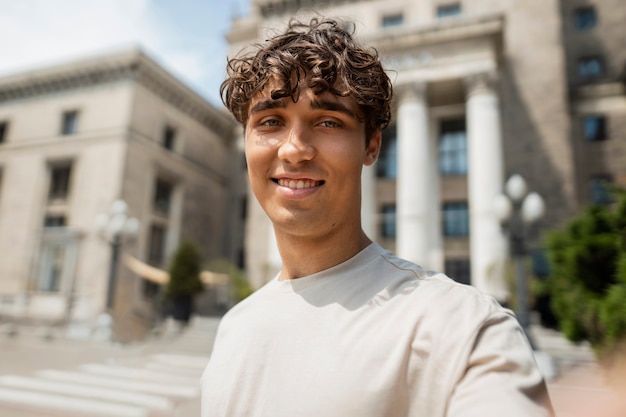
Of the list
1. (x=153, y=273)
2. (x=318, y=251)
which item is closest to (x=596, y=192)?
(x=153, y=273)

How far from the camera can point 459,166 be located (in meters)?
23.0

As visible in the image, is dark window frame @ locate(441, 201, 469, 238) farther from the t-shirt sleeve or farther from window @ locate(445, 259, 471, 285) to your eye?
the t-shirt sleeve

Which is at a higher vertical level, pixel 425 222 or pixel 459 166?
pixel 459 166

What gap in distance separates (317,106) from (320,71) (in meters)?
0.11

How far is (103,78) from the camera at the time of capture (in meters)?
26.2

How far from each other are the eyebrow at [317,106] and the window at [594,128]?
27887 millimetres

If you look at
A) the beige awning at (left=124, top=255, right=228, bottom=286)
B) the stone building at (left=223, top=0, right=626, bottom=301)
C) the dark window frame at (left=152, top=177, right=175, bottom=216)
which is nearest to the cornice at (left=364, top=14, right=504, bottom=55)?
the stone building at (left=223, top=0, right=626, bottom=301)

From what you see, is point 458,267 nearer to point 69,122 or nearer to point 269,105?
point 269,105

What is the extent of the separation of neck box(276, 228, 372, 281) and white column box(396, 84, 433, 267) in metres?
17.0

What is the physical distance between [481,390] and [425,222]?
18407mm

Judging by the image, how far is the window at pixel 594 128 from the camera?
2427 cm

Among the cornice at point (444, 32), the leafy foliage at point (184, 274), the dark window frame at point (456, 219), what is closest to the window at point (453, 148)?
the dark window frame at point (456, 219)

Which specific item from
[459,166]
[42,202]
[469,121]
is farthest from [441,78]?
[42,202]

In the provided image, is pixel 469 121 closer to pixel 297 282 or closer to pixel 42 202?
pixel 297 282
